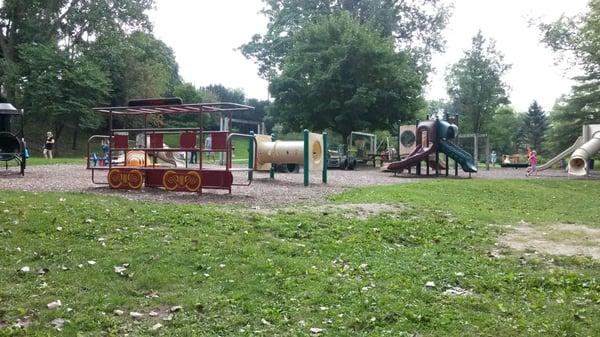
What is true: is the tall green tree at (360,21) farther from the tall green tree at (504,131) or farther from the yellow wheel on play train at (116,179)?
the yellow wheel on play train at (116,179)

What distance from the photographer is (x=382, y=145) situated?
49.8 meters

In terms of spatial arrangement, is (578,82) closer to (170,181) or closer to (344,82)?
(344,82)

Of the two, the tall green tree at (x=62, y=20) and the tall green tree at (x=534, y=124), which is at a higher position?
the tall green tree at (x=62, y=20)

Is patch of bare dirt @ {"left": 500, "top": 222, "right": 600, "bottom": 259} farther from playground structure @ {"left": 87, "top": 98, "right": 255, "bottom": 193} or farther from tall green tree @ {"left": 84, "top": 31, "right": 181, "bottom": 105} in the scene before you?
tall green tree @ {"left": 84, "top": 31, "right": 181, "bottom": 105}

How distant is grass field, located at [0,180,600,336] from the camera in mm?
5160

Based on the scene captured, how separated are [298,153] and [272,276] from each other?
13.7m

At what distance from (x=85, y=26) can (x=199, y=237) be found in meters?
45.0

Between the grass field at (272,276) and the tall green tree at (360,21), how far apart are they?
39.3 m

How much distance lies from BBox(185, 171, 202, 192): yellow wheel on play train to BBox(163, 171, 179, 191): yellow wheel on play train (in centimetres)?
37

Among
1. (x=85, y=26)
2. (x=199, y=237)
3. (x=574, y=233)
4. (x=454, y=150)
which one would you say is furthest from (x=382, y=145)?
(x=199, y=237)

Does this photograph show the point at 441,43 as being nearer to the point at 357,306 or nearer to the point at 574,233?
the point at 574,233

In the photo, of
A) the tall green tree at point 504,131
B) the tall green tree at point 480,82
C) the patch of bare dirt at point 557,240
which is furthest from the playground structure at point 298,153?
the tall green tree at point 504,131

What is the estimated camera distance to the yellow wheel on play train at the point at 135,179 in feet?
48.4

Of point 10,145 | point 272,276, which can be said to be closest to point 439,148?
point 10,145
